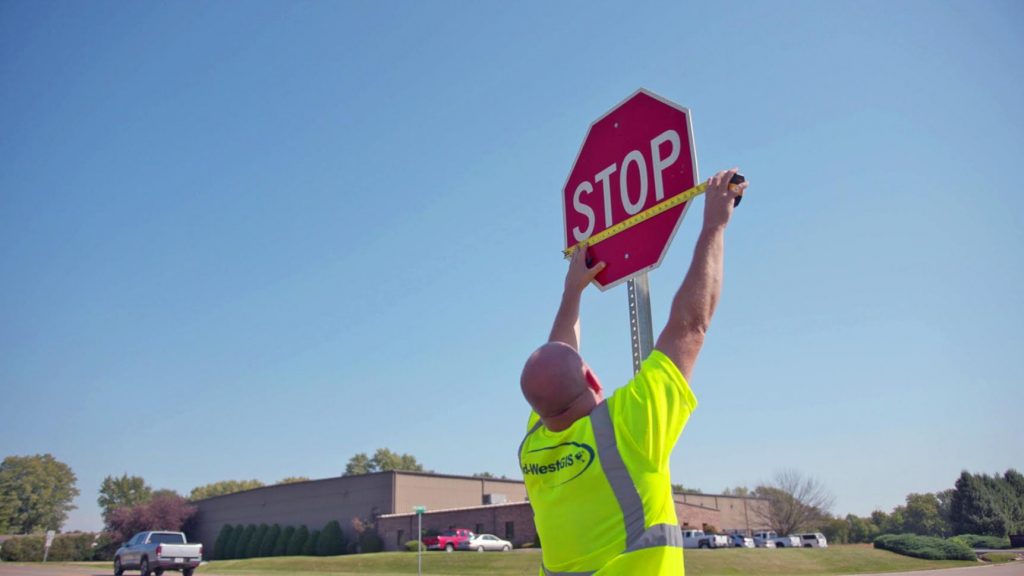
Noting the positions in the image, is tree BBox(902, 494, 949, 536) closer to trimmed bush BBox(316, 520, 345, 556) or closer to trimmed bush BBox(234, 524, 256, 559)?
trimmed bush BBox(316, 520, 345, 556)

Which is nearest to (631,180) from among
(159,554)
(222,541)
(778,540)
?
(159,554)

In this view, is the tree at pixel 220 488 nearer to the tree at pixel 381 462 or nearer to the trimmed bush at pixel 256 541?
the tree at pixel 381 462

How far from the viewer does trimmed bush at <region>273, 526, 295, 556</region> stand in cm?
5497

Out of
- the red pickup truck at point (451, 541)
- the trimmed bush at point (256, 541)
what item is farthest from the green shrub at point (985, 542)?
the trimmed bush at point (256, 541)

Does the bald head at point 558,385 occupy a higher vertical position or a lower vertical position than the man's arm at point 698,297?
lower

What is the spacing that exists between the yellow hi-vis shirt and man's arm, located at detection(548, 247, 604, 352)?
93 cm

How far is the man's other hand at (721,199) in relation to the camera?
210cm

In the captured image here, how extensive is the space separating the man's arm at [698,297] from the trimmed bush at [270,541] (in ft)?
203

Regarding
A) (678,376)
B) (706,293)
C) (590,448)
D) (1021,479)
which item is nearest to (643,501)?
(590,448)

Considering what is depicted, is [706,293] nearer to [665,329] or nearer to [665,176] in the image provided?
[665,329]

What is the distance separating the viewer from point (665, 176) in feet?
9.25

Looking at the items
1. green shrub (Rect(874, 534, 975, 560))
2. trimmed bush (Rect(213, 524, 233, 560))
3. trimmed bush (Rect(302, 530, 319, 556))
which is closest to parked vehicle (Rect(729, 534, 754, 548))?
green shrub (Rect(874, 534, 975, 560))

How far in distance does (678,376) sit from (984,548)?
50183 mm

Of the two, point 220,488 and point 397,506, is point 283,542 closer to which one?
point 397,506
